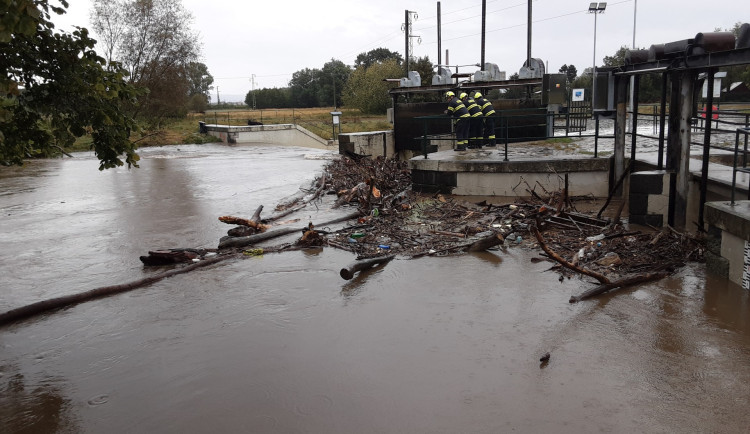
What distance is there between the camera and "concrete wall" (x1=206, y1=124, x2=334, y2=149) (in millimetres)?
35281

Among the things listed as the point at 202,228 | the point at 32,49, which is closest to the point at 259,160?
the point at 202,228

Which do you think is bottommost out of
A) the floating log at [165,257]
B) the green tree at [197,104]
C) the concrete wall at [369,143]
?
the floating log at [165,257]

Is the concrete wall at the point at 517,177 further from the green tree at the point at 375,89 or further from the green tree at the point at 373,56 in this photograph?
the green tree at the point at 373,56

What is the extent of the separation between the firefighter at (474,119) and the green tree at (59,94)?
10.3 m

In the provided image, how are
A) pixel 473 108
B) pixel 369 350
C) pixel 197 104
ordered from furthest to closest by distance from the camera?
pixel 197 104, pixel 473 108, pixel 369 350

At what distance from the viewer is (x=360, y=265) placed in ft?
25.0

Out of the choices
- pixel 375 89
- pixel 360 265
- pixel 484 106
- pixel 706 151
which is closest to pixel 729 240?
pixel 706 151

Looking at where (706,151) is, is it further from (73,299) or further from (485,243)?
(73,299)

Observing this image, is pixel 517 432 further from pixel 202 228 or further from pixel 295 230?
pixel 202 228

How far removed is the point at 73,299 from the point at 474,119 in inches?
433

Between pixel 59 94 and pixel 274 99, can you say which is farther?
pixel 274 99

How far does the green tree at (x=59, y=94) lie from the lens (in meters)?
5.35

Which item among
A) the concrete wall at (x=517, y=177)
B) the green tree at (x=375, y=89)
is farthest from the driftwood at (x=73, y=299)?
the green tree at (x=375, y=89)

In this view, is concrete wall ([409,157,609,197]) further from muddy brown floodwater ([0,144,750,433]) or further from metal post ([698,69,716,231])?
muddy brown floodwater ([0,144,750,433])
